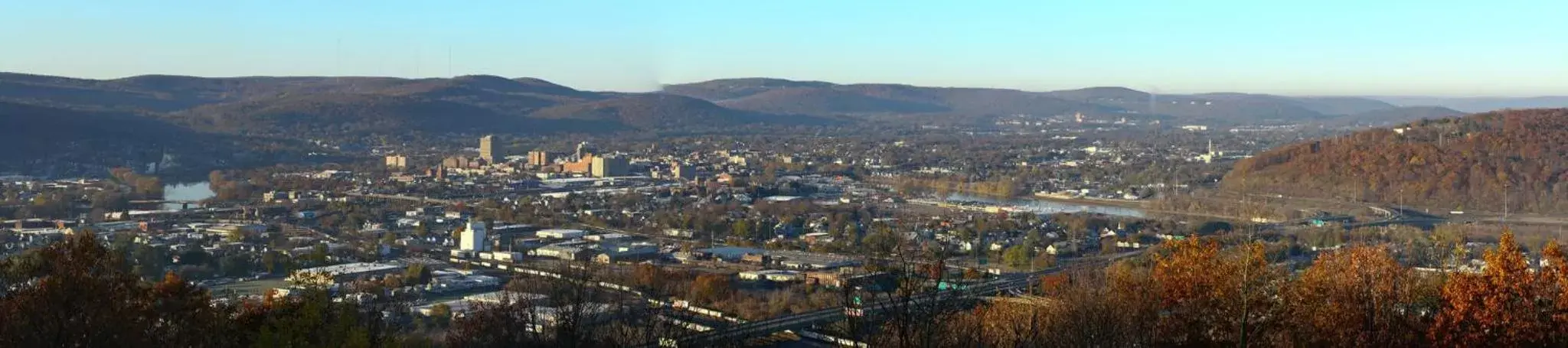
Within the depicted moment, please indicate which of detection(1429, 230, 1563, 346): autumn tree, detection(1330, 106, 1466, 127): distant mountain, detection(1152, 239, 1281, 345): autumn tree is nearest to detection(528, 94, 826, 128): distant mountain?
detection(1330, 106, 1466, 127): distant mountain

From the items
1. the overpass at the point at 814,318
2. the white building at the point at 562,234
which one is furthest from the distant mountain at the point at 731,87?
the overpass at the point at 814,318

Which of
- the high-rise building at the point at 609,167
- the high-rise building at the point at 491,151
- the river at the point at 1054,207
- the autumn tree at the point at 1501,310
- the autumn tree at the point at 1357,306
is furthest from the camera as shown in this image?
the high-rise building at the point at 491,151

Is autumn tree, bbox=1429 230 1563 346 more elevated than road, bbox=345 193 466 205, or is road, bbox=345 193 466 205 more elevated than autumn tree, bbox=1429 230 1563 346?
autumn tree, bbox=1429 230 1563 346

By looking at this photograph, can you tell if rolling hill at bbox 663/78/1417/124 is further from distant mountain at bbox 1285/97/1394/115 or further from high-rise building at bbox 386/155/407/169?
high-rise building at bbox 386/155/407/169

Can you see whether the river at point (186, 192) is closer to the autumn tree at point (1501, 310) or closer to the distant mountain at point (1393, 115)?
the autumn tree at point (1501, 310)

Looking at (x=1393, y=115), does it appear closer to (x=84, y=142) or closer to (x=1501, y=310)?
(x=84, y=142)

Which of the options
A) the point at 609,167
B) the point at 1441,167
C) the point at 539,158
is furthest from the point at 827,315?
the point at 539,158

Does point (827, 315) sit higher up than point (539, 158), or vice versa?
point (827, 315)
